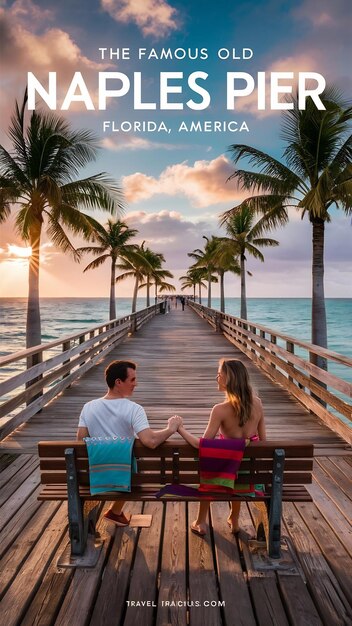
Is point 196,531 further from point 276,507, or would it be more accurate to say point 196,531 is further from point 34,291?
point 34,291

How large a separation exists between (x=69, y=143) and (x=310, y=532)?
11049 millimetres

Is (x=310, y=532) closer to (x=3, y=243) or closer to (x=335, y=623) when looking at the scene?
(x=335, y=623)

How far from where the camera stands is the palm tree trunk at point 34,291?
452 inches

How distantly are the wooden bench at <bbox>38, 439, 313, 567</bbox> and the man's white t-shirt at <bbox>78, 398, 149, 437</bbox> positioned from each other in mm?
164

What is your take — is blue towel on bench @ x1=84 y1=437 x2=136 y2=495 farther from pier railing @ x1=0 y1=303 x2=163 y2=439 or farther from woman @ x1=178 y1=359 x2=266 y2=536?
pier railing @ x1=0 y1=303 x2=163 y2=439

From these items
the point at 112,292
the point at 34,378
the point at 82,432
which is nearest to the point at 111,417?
the point at 82,432

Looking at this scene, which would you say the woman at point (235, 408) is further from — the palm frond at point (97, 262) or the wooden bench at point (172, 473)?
the palm frond at point (97, 262)

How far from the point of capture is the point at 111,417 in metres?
3.07

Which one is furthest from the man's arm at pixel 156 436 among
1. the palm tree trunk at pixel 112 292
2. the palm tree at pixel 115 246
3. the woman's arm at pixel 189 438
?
the palm tree trunk at pixel 112 292

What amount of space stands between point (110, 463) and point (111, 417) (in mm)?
313

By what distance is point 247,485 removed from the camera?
10.0ft

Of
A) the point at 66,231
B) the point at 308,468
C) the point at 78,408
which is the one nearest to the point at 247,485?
the point at 308,468

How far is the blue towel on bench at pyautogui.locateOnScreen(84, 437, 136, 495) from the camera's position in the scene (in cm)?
291

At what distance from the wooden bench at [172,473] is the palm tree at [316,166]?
7713 millimetres
